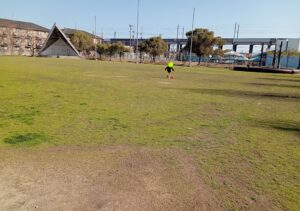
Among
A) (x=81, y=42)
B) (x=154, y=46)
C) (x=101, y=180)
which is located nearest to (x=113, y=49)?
(x=154, y=46)

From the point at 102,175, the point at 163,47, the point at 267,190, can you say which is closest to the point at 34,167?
the point at 102,175

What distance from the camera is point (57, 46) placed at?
318 feet

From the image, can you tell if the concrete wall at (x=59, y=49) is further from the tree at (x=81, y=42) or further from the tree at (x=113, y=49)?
the tree at (x=113, y=49)

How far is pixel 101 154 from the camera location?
5930 millimetres

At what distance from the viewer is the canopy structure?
91.8 m

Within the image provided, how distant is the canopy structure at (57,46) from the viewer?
3612 inches

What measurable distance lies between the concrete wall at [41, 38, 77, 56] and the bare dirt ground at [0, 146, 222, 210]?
3586 inches

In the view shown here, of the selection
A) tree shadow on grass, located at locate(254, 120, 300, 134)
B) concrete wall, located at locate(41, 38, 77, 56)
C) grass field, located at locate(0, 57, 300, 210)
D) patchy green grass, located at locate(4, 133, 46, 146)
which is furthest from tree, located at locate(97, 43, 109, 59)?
patchy green grass, located at locate(4, 133, 46, 146)

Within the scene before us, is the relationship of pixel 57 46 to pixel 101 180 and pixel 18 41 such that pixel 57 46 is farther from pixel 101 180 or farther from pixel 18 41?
pixel 101 180

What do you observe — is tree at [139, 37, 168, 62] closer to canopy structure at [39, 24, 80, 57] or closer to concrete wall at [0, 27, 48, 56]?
canopy structure at [39, 24, 80, 57]

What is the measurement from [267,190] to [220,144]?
2.30 m

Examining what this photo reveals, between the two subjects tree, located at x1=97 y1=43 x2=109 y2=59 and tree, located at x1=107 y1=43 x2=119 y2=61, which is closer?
tree, located at x1=107 y1=43 x2=119 y2=61

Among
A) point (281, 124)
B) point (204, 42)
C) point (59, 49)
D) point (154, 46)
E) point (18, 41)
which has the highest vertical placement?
point (204, 42)

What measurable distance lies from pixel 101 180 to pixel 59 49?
9678cm
